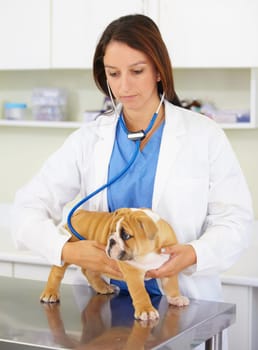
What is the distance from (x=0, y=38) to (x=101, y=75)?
1362 millimetres

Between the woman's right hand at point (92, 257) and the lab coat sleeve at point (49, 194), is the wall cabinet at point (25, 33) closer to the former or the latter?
the lab coat sleeve at point (49, 194)

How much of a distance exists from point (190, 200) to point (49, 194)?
0.37 meters

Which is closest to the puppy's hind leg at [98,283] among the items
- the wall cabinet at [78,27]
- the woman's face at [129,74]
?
the woman's face at [129,74]

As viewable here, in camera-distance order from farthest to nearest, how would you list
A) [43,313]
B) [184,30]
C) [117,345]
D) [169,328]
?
[184,30] → [43,313] → [169,328] → [117,345]

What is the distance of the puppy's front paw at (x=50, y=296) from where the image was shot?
1966 millimetres

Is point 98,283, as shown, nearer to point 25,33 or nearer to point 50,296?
point 50,296

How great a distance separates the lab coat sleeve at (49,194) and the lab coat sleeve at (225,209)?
36 centimetres

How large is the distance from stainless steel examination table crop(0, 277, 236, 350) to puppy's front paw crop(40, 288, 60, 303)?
2 centimetres

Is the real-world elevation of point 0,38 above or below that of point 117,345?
above

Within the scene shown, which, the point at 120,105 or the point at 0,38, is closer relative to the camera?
the point at 120,105

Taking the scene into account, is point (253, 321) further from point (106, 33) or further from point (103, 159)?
point (106, 33)

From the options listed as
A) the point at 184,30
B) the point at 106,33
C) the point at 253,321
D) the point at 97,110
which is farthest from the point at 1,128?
the point at 106,33

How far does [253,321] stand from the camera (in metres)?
2.69

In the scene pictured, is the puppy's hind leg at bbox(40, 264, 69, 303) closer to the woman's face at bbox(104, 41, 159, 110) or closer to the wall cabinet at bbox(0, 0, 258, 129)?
the woman's face at bbox(104, 41, 159, 110)
